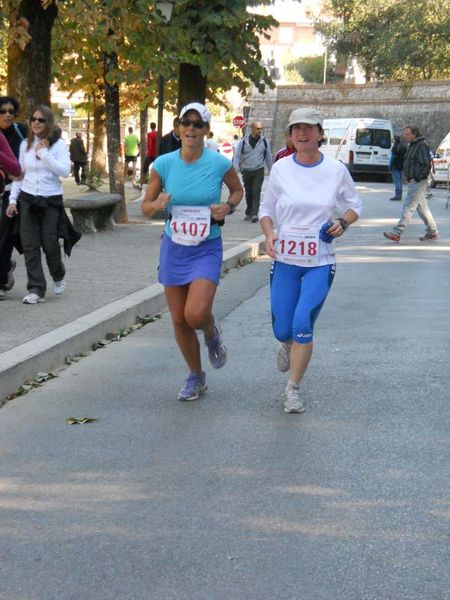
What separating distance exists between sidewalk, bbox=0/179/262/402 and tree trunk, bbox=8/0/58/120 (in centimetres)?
201

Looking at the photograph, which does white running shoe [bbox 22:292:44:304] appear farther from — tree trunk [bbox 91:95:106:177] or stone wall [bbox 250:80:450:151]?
stone wall [bbox 250:80:450:151]

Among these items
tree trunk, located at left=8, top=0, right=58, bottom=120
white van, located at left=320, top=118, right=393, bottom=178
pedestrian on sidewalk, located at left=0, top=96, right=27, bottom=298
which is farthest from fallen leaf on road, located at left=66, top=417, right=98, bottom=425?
white van, located at left=320, top=118, right=393, bottom=178

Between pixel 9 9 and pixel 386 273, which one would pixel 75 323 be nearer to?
pixel 386 273

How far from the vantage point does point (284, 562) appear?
4371 mm

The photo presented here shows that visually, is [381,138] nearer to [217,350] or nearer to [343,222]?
[217,350]

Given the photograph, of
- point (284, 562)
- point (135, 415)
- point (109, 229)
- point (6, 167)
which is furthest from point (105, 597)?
point (109, 229)

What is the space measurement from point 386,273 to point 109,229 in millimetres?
6135

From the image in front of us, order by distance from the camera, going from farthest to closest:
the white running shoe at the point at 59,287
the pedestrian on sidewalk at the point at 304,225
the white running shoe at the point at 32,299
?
the white running shoe at the point at 59,287 < the white running shoe at the point at 32,299 < the pedestrian on sidewalk at the point at 304,225

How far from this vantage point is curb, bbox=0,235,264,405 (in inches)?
305

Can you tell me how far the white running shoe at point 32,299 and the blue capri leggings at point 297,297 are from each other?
3.98 m

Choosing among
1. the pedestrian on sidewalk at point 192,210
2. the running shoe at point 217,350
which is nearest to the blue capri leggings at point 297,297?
the pedestrian on sidewalk at point 192,210

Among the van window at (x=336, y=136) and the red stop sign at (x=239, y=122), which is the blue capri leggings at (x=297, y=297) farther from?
the van window at (x=336, y=136)

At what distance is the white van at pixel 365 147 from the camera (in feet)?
Result: 166

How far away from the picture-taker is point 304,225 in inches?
272
